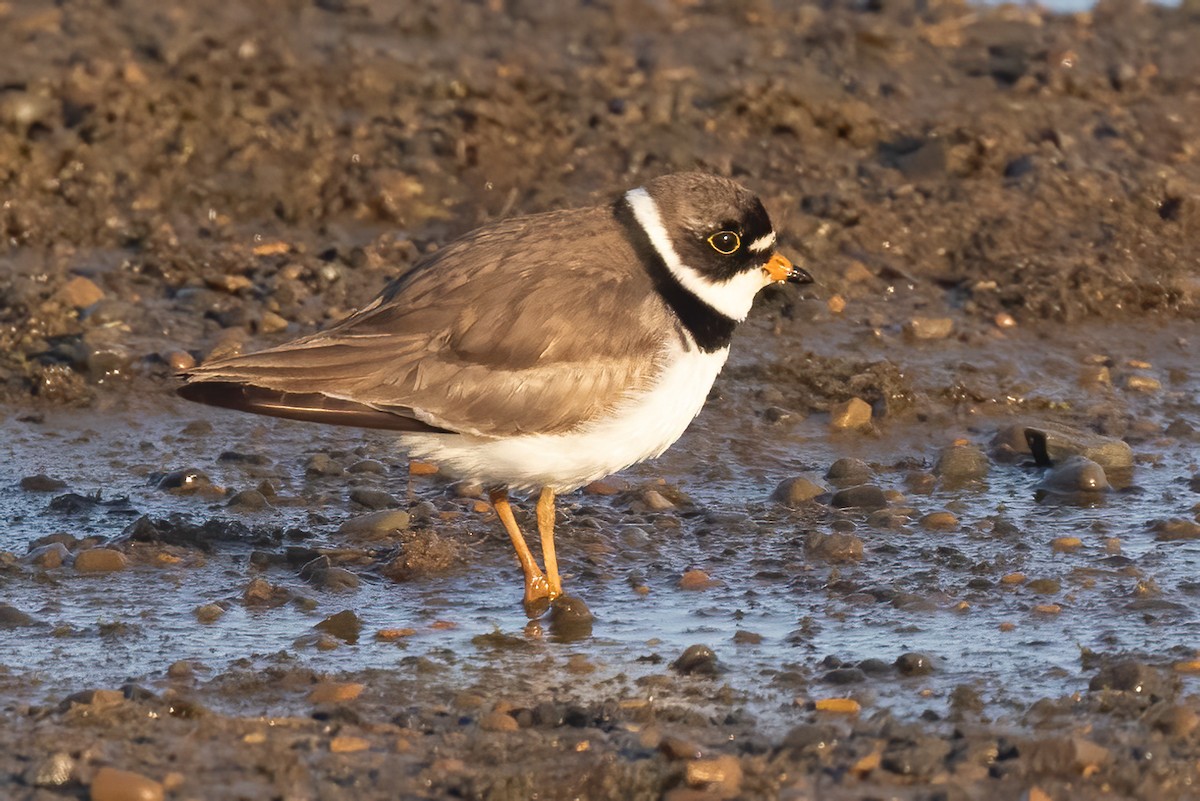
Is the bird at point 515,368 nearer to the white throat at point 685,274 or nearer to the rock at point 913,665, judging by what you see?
the white throat at point 685,274

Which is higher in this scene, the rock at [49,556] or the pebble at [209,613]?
the rock at [49,556]

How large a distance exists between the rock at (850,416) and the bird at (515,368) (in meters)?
1.83

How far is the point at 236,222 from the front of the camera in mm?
9477

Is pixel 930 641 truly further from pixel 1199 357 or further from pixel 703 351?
pixel 1199 357

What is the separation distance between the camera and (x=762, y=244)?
261 inches

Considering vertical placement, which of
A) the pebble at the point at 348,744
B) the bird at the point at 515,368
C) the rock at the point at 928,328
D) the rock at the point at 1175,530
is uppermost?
the bird at the point at 515,368

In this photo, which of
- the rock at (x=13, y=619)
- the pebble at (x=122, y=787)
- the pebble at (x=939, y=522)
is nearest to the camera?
the pebble at (x=122, y=787)

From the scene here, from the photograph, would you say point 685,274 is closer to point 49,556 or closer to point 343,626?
point 343,626

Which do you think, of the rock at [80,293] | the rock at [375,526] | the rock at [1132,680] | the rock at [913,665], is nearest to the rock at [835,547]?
the rock at [913,665]

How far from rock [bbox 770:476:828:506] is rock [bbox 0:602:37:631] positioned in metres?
3.08

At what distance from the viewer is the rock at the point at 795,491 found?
721cm

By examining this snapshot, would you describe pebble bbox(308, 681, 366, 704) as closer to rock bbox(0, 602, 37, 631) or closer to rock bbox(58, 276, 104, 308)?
rock bbox(0, 602, 37, 631)

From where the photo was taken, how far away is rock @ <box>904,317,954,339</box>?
8.66 meters

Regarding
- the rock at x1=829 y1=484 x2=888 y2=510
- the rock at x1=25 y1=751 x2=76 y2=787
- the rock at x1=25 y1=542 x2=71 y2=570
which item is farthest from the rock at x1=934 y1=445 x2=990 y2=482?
the rock at x1=25 y1=751 x2=76 y2=787
